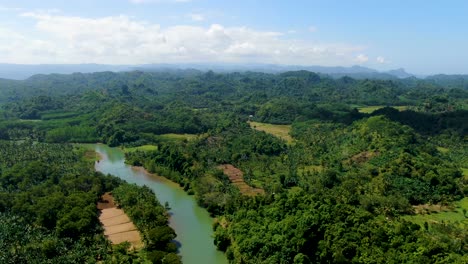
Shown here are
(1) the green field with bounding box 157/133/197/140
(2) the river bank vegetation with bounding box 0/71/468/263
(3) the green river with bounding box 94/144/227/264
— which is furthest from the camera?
(1) the green field with bounding box 157/133/197/140

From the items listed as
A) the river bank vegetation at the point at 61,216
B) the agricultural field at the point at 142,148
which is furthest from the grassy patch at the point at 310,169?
the agricultural field at the point at 142,148

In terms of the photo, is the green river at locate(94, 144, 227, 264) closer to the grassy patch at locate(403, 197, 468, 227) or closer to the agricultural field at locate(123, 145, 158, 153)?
the agricultural field at locate(123, 145, 158, 153)

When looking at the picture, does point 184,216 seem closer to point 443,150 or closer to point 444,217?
point 444,217

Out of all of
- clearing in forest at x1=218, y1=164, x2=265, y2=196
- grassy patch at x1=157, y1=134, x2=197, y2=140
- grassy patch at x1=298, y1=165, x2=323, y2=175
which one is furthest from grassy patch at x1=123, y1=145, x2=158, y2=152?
grassy patch at x1=298, y1=165, x2=323, y2=175

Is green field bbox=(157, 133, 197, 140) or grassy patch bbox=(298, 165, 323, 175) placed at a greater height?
grassy patch bbox=(298, 165, 323, 175)

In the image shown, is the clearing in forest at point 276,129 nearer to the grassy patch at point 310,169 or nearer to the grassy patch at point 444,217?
the grassy patch at point 310,169

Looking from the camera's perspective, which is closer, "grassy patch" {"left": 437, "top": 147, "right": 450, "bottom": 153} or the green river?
the green river
